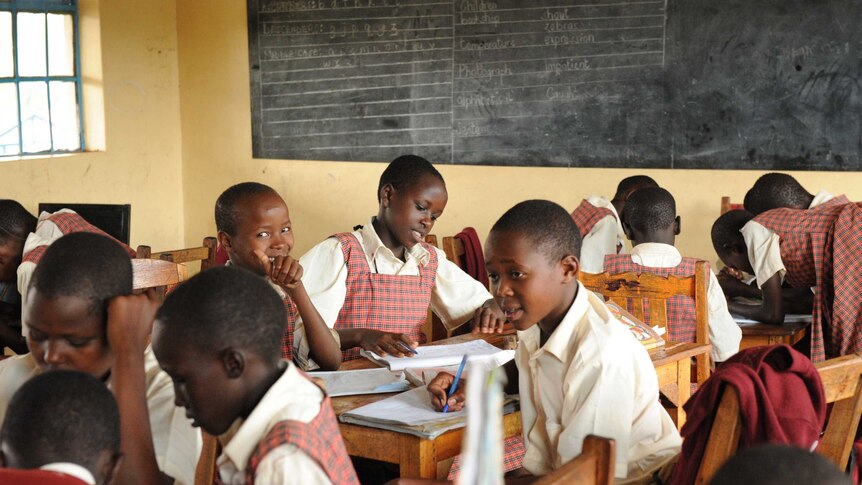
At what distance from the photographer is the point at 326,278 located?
2828mm

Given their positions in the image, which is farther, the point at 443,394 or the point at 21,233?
the point at 21,233

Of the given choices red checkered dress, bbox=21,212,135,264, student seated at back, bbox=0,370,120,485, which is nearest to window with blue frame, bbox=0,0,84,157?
red checkered dress, bbox=21,212,135,264

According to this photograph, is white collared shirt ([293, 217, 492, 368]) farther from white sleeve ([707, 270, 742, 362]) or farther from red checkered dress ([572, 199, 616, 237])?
red checkered dress ([572, 199, 616, 237])

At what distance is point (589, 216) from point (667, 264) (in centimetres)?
99

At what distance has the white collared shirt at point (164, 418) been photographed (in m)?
1.59

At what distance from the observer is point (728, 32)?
4605 millimetres

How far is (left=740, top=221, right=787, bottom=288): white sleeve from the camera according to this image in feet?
11.0

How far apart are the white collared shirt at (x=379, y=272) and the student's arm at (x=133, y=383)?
3.84 feet

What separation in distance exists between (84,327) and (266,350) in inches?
17.2

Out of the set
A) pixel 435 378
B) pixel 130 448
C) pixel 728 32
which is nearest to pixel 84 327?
pixel 130 448

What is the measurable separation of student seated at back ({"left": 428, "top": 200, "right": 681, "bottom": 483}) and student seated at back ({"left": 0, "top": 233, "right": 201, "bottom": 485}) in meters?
0.52

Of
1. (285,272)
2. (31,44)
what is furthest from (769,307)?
(31,44)

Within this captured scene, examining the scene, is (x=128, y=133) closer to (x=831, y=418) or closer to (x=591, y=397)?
(x=591, y=397)

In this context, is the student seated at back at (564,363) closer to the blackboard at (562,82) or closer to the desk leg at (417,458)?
the desk leg at (417,458)
